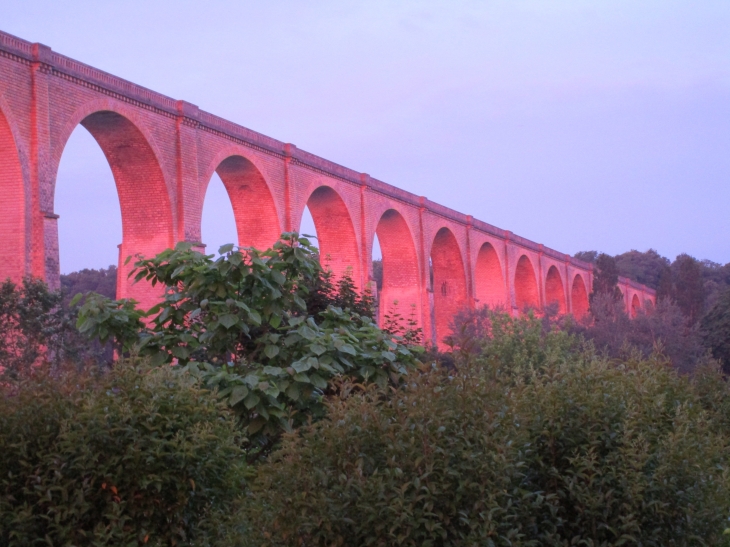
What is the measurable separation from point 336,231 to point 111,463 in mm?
21566

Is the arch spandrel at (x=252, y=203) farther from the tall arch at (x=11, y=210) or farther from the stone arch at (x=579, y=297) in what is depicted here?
the stone arch at (x=579, y=297)

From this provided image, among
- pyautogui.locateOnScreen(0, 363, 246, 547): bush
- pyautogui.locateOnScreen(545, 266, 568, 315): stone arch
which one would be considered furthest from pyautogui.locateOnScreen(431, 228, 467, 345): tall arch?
pyautogui.locateOnScreen(0, 363, 246, 547): bush

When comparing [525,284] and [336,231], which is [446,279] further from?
[525,284]

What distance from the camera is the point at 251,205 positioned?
836 inches

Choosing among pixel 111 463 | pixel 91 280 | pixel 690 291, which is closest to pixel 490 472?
pixel 111 463

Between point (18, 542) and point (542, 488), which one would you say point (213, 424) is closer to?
point (18, 542)

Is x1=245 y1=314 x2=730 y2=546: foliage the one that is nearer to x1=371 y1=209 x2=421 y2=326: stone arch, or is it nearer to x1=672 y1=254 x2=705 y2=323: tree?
x1=371 y1=209 x2=421 y2=326: stone arch

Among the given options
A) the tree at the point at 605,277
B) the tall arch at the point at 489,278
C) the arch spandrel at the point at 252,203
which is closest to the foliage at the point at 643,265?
the tree at the point at 605,277

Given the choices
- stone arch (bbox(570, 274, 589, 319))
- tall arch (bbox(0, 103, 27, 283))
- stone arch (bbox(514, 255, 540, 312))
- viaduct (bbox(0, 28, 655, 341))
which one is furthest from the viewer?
stone arch (bbox(570, 274, 589, 319))

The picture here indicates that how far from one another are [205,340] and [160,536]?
1952 mm

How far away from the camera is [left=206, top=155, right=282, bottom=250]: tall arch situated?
21.0m

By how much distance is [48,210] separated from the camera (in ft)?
47.3

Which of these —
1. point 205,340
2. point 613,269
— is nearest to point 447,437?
point 205,340

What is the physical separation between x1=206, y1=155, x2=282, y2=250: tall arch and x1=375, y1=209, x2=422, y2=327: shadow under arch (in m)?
7.48
